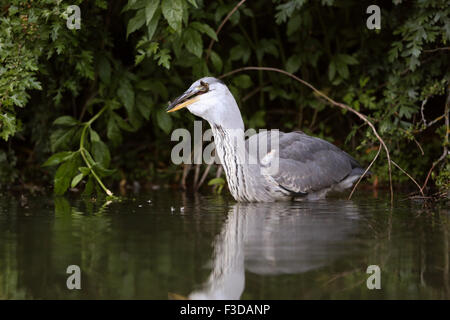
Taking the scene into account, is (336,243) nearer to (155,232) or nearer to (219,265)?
(219,265)

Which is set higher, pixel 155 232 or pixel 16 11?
pixel 16 11

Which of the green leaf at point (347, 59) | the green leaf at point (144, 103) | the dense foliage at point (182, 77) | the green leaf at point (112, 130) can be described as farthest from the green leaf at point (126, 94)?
the green leaf at point (347, 59)

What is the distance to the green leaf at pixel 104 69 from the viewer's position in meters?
6.64

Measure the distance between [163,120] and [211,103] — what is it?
109 cm

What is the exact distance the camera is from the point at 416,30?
6.12 metres

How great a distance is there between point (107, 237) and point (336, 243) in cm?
131

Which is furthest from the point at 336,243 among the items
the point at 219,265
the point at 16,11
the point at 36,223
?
the point at 16,11

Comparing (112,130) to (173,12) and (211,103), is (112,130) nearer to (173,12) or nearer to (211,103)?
(211,103)

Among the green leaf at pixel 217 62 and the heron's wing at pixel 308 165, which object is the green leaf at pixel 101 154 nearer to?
the green leaf at pixel 217 62

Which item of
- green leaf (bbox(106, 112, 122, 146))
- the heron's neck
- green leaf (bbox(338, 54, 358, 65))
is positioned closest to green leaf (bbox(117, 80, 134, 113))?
green leaf (bbox(106, 112, 122, 146))

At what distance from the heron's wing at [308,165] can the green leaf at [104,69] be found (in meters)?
1.74

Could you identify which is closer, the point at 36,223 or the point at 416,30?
the point at 36,223
